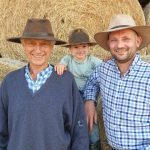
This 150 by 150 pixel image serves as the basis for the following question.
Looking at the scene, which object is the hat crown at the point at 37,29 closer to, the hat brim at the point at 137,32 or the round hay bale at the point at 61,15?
the hat brim at the point at 137,32

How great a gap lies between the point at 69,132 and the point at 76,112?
125mm

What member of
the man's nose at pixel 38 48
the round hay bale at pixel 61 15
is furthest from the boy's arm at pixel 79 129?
the round hay bale at pixel 61 15

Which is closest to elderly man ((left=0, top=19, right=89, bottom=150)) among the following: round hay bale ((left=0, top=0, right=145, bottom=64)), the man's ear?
the man's ear

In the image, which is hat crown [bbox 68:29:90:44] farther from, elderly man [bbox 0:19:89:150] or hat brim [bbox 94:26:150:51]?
elderly man [bbox 0:19:89:150]

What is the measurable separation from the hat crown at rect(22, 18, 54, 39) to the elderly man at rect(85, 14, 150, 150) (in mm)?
366

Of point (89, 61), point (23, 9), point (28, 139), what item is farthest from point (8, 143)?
point (23, 9)

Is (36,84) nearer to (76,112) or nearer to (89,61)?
(76,112)

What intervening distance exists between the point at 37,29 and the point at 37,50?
0.41 ft

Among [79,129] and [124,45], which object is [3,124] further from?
[124,45]

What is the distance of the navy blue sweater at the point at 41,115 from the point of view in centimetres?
226

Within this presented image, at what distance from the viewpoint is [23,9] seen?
4.38m

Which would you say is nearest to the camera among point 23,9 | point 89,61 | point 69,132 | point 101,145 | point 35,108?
point 35,108

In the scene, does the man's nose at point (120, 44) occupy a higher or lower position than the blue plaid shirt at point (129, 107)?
higher

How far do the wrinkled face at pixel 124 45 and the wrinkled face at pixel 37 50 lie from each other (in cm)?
39
